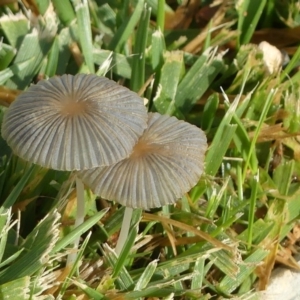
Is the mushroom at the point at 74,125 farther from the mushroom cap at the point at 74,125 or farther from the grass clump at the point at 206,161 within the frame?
the grass clump at the point at 206,161

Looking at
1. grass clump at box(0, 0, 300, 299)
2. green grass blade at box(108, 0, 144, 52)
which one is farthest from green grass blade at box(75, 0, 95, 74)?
green grass blade at box(108, 0, 144, 52)

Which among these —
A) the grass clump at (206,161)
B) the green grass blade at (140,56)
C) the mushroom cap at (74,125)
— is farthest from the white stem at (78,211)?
the green grass blade at (140,56)

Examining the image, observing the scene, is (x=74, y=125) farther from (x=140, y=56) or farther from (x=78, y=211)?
(x=140, y=56)

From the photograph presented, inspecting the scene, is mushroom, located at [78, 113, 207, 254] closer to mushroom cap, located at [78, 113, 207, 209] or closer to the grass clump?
mushroom cap, located at [78, 113, 207, 209]

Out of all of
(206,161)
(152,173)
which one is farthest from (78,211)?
(206,161)

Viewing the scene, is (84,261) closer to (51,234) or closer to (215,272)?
(51,234)
